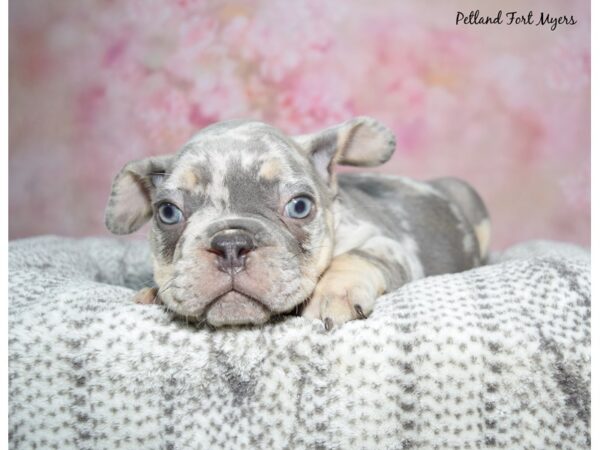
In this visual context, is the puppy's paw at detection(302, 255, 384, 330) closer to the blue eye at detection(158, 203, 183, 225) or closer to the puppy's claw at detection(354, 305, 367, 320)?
the puppy's claw at detection(354, 305, 367, 320)

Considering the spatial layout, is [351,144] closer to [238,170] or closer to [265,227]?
[238,170]

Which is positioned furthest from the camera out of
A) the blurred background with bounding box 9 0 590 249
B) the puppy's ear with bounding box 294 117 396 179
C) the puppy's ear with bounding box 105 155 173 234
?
the blurred background with bounding box 9 0 590 249

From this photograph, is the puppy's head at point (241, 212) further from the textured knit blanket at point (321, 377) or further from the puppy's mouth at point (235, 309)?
the textured knit blanket at point (321, 377)

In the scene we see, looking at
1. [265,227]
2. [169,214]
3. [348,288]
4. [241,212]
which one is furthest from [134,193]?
[348,288]

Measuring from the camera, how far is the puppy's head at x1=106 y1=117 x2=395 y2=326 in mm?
1993

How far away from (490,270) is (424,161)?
8.80 ft

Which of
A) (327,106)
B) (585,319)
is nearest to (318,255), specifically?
(585,319)

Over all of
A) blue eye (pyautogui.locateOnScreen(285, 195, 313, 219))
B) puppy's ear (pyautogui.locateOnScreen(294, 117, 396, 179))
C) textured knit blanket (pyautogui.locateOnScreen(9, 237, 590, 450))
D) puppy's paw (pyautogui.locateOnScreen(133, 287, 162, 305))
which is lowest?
textured knit blanket (pyautogui.locateOnScreen(9, 237, 590, 450))

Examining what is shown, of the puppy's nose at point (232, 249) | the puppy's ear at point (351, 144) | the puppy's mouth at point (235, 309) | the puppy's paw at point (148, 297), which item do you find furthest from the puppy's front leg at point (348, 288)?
the puppy's paw at point (148, 297)

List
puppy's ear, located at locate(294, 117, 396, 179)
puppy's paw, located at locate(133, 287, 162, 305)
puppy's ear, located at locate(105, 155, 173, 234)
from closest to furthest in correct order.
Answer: puppy's paw, located at locate(133, 287, 162, 305) < puppy's ear, located at locate(105, 155, 173, 234) < puppy's ear, located at locate(294, 117, 396, 179)

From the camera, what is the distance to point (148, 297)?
7.77ft

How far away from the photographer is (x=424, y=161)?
483cm

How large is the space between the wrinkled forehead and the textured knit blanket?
0.52 metres

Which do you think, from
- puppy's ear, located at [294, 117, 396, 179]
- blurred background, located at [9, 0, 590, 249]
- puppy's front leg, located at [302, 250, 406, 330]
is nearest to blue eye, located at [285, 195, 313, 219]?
puppy's front leg, located at [302, 250, 406, 330]
